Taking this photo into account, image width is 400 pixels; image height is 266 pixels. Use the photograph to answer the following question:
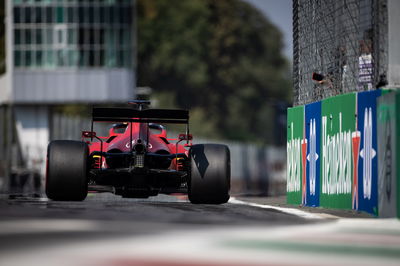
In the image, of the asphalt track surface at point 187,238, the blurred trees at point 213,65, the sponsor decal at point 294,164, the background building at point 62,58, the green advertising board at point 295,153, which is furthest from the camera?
the blurred trees at point 213,65

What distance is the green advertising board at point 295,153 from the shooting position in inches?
802

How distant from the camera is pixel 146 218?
13875mm

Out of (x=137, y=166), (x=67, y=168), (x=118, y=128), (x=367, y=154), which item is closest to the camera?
(x=367, y=154)

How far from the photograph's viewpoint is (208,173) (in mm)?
17094

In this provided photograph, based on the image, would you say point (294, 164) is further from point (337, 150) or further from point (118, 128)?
point (337, 150)

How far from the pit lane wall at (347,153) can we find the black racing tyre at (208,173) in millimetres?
1669

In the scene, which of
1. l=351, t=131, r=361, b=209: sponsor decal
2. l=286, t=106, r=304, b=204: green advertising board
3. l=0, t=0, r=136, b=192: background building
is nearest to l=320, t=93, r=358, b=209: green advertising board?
l=351, t=131, r=361, b=209: sponsor decal

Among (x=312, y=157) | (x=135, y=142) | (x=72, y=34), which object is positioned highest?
(x=72, y=34)

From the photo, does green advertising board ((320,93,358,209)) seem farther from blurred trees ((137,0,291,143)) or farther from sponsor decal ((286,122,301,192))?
blurred trees ((137,0,291,143))

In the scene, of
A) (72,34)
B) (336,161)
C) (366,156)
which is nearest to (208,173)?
(336,161)

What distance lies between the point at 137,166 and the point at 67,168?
40.1 inches

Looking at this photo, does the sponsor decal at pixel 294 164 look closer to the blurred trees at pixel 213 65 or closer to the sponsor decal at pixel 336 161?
the sponsor decal at pixel 336 161

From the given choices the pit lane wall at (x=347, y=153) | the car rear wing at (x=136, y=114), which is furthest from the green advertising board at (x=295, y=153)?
the car rear wing at (x=136, y=114)

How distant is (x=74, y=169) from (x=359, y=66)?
438cm
